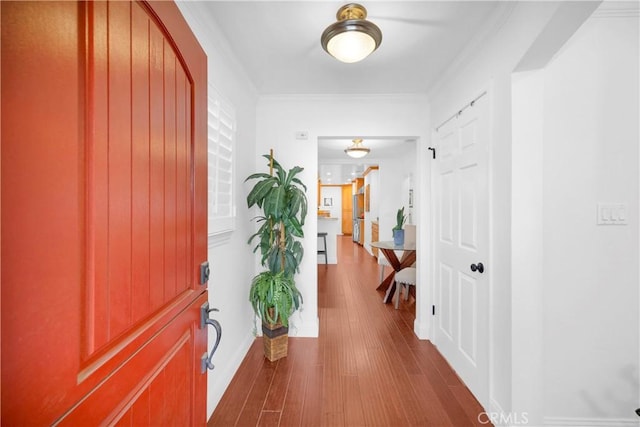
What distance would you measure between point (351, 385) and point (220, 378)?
3.00ft

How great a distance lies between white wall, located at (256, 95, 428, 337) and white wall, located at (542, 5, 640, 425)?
1279 millimetres

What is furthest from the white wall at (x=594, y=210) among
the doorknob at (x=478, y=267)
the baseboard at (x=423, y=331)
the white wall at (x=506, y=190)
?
the baseboard at (x=423, y=331)

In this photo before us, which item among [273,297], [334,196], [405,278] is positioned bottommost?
[405,278]

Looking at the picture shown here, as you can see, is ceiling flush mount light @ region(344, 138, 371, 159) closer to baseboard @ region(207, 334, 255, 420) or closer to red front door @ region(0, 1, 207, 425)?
baseboard @ region(207, 334, 255, 420)

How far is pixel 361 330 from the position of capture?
111 inches

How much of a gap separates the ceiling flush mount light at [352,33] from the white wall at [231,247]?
2.37ft

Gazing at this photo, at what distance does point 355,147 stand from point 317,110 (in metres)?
1.86

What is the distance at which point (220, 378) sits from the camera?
6.02 feet

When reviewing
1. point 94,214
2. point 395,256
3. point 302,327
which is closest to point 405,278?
point 395,256

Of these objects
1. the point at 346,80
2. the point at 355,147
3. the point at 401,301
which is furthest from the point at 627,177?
the point at 355,147

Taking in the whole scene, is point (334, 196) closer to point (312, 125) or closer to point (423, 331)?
point (312, 125)

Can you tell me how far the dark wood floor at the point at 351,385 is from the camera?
5.45ft

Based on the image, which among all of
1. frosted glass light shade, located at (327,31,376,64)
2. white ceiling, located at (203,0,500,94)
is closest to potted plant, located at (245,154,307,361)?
white ceiling, located at (203,0,500,94)

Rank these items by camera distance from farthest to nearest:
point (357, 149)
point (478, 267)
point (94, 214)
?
point (357, 149) → point (478, 267) → point (94, 214)
